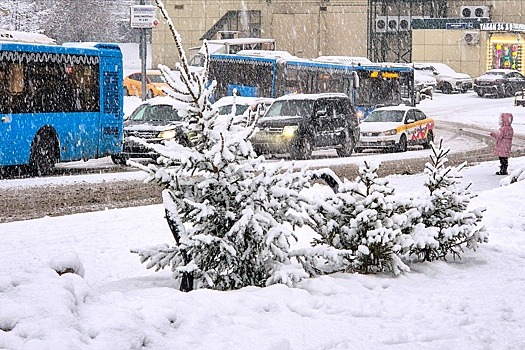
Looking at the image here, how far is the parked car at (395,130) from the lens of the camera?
31969mm

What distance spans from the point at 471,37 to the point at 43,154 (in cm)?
5364

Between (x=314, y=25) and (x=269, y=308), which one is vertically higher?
(x=314, y=25)

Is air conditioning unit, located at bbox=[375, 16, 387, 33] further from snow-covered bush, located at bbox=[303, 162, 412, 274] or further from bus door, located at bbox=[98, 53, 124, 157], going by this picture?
snow-covered bush, located at bbox=[303, 162, 412, 274]

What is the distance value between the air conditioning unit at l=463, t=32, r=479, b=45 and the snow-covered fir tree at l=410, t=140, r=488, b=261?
62.7 m

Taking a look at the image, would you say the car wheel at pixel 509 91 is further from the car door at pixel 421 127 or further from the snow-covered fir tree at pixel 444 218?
the snow-covered fir tree at pixel 444 218

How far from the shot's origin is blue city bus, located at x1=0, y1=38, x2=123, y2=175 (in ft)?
66.8

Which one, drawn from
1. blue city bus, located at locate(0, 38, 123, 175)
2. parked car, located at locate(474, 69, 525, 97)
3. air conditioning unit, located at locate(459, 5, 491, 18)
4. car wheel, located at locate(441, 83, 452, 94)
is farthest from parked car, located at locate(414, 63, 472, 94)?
blue city bus, located at locate(0, 38, 123, 175)

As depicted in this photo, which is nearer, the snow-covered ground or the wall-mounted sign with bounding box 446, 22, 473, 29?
the snow-covered ground

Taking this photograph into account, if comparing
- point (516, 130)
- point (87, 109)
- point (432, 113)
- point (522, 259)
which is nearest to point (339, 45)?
point (432, 113)

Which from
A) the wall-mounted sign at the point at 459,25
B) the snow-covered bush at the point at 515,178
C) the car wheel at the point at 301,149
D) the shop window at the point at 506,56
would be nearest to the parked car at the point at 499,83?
the wall-mounted sign at the point at 459,25

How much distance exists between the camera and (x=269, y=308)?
23.1 ft

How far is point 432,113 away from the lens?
Answer: 54344 millimetres

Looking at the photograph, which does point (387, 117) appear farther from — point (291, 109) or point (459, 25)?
point (459, 25)

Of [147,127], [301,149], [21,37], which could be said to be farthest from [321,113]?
[21,37]
